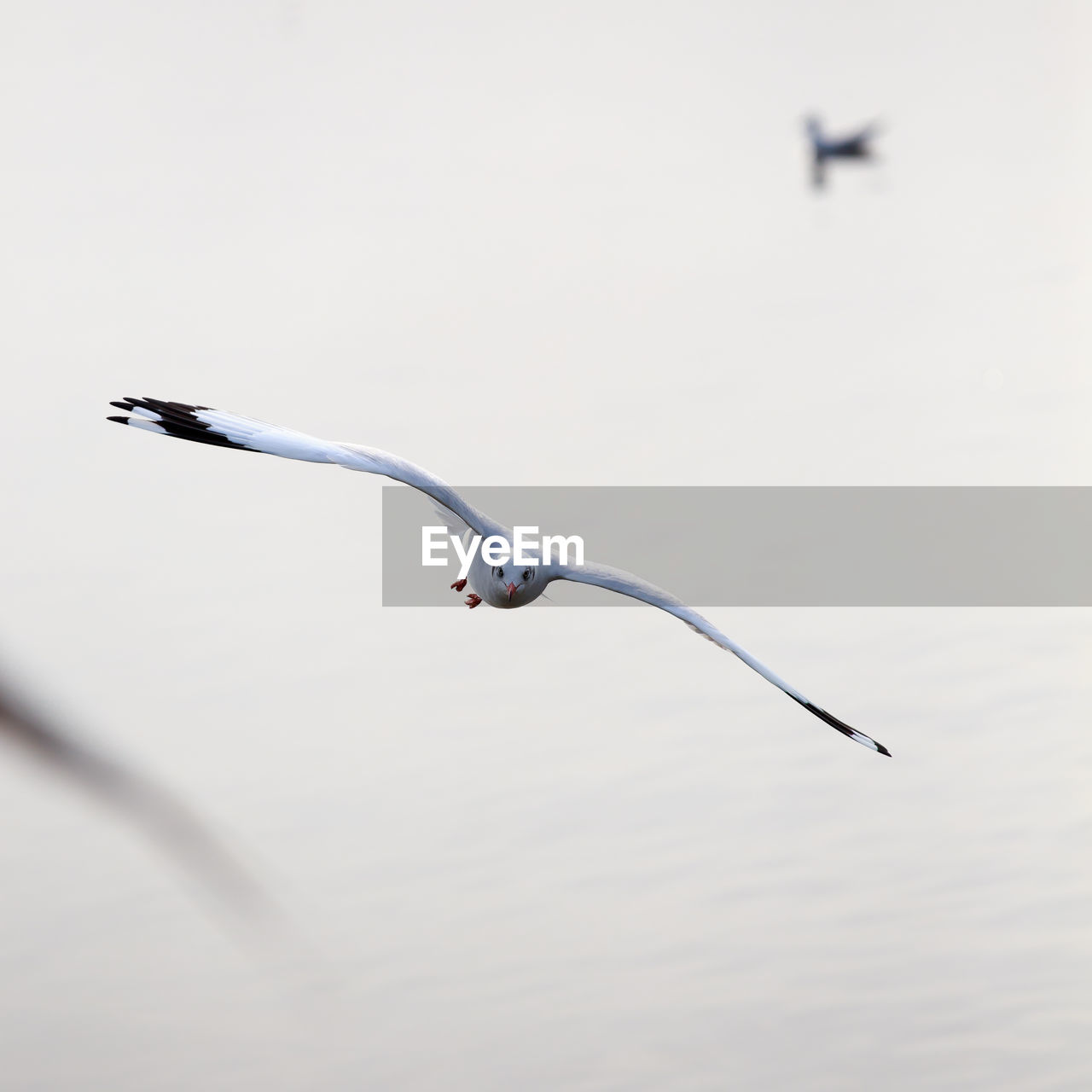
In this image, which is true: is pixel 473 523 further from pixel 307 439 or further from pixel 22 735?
pixel 22 735

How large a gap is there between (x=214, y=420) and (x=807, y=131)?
2242 cm

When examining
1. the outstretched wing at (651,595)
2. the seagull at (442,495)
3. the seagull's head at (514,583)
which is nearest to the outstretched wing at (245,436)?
the seagull at (442,495)

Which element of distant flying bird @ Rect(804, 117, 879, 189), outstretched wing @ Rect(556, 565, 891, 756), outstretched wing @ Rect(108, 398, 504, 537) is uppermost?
distant flying bird @ Rect(804, 117, 879, 189)

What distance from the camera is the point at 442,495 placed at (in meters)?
8.13

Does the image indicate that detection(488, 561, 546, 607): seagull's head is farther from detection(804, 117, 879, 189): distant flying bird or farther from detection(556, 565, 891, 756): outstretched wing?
detection(804, 117, 879, 189): distant flying bird

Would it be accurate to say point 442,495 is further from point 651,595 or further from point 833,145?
point 833,145

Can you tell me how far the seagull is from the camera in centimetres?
736

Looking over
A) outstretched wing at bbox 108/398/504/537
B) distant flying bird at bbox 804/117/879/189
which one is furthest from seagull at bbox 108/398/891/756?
distant flying bird at bbox 804/117/879/189

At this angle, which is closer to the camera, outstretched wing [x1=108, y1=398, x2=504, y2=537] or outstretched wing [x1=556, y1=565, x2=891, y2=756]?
outstretched wing [x1=108, y1=398, x2=504, y2=537]

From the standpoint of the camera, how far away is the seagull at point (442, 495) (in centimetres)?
736

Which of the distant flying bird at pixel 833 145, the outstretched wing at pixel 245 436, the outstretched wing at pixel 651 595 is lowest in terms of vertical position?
the outstretched wing at pixel 651 595

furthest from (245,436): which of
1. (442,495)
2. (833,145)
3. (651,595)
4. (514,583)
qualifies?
(833,145)

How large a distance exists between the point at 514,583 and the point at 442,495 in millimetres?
1342

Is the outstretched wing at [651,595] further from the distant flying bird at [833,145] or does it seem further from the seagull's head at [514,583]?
the distant flying bird at [833,145]
